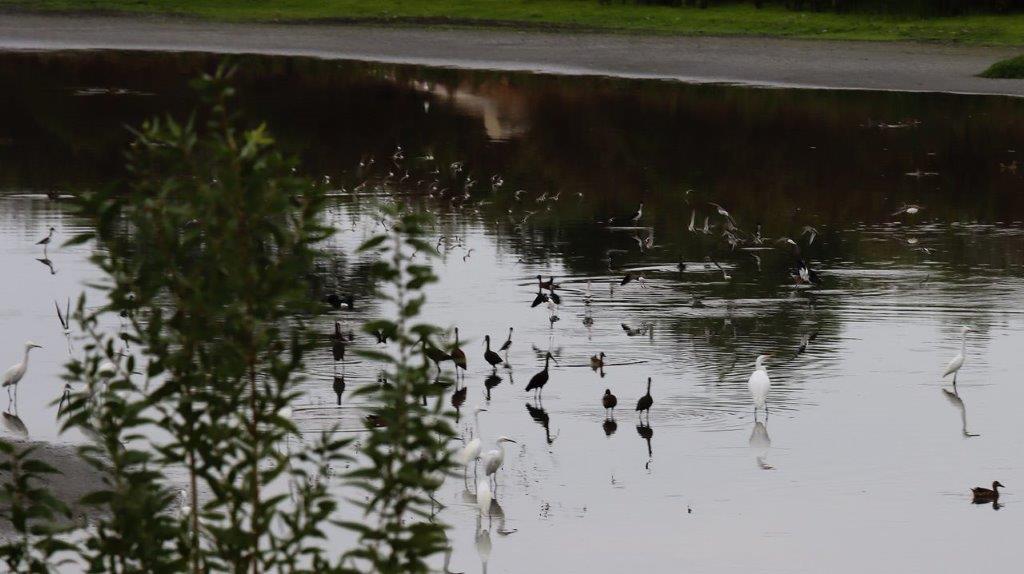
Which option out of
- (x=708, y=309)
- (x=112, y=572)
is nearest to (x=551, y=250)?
(x=708, y=309)

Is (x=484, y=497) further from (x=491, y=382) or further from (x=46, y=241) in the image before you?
(x=46, y=241)

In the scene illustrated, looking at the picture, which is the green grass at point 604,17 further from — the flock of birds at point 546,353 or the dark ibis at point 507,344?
the dark ibis at point 507,344

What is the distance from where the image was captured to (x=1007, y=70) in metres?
44.7

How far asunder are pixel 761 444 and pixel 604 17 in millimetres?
50410

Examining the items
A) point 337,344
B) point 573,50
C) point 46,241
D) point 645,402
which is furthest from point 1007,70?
point 645,402

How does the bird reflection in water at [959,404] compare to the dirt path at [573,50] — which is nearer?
the bird reflection in water at [959,404]

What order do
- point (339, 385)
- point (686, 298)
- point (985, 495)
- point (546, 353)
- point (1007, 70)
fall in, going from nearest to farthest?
point (985, 495)
point (339, 385)
point (546, 353)
point (686, 298)
point (1007, 70)

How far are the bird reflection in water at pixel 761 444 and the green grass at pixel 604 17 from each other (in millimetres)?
41649

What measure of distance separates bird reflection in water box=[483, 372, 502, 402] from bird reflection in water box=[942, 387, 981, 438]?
394cm

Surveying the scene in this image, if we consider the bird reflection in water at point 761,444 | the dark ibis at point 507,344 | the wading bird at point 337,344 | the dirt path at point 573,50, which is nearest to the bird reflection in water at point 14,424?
the wading bird at point 337,344

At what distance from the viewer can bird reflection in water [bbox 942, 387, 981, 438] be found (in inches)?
555

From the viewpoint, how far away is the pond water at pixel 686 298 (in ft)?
38.8

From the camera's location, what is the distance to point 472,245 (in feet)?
76.9

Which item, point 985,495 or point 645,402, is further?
point 645,402
